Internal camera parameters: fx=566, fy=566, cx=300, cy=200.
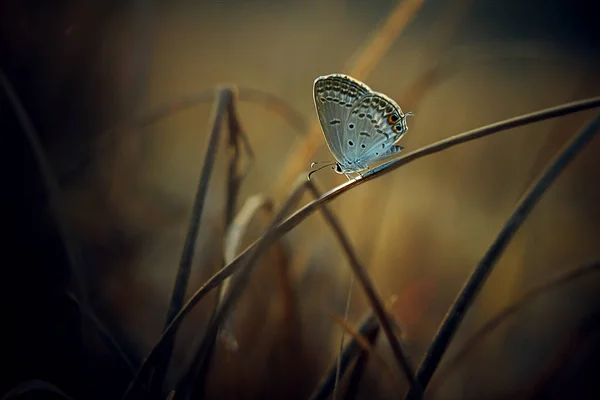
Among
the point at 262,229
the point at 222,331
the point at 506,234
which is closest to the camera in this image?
the point at 506,234

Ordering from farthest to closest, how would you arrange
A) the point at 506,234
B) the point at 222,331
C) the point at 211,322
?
the point at 222,331, the point at 211,322, the point at 506,234

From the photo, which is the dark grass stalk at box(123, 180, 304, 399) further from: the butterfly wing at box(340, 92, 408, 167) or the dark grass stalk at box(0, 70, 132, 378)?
the butterfly wing at box(340, 92, 408, 167)

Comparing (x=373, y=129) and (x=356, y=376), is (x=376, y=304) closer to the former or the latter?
(x=356, y=376)

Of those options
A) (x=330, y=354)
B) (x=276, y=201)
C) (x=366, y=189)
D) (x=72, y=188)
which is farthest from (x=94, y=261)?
(x=366, y=189)

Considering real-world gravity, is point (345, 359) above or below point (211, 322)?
below

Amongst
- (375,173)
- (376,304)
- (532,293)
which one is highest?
(375,173)

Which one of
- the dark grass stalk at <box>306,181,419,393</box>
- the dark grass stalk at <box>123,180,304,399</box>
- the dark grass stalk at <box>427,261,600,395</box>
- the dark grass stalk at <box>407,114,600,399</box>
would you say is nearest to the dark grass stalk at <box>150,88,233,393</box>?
the dark grass stalk at <box>123,180,304,399</box>

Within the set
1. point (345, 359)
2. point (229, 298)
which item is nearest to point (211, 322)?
point (229, 298)
